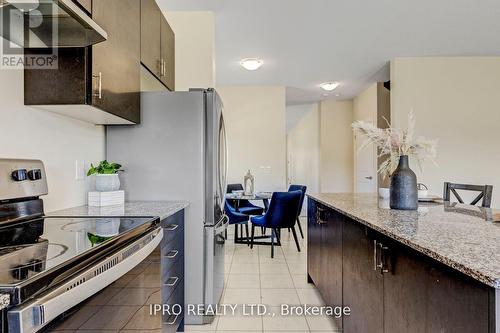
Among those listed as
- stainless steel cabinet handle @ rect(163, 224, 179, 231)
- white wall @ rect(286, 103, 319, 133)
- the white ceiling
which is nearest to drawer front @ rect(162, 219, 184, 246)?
stainless steel cabinet handle @ rect(163, 224, 179, 231)

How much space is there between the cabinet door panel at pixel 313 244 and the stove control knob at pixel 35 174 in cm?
194

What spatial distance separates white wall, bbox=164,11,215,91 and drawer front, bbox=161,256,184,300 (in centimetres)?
194

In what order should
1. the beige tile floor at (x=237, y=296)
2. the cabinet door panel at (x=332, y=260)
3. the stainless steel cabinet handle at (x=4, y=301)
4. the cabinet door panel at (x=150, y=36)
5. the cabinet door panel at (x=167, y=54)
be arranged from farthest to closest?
the cabinet door panel at (x=167, y=54), the cabinet door panel at (x=150, y=36), the cabinet door panel at (x=332, y=260), the beige tile floor at (x=237, y=296), the stainless steel cabinet handle at (x=4, y=301)

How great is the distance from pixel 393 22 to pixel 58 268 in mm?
3837

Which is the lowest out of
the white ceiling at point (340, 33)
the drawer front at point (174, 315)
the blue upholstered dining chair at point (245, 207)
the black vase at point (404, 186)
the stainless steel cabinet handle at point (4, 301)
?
the drawer front at point (174, 315)

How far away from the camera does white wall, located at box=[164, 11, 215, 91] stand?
326cm

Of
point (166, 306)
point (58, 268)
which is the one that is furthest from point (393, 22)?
point (58, 268)

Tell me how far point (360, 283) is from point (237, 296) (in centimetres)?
139

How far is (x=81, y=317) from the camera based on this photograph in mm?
830

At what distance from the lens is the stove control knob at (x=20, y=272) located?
2.18 ft

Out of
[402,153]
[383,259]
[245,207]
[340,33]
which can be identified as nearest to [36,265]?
[383,259]

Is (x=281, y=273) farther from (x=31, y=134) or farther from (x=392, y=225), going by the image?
(x=31, y=134)

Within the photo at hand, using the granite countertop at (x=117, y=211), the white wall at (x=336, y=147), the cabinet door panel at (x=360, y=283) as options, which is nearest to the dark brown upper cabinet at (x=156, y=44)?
the granite countertop at (x=117, y=211)

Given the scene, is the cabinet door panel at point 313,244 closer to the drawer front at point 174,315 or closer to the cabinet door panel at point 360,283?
the cabinet door panel at point 360,283
